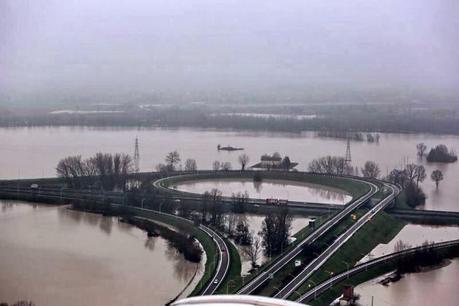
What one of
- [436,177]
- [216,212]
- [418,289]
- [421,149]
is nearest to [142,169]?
[216,212]

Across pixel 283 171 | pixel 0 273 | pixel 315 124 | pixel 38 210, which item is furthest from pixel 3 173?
pixel 315 124

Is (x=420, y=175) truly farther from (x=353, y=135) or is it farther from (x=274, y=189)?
(x=353, y=135)

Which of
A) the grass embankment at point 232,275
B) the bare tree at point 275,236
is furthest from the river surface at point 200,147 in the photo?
the grass embankment at point 232,275

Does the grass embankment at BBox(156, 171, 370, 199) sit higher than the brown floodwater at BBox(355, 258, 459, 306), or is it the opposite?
the grass embankment at BBox(156, 171, 370, 199)

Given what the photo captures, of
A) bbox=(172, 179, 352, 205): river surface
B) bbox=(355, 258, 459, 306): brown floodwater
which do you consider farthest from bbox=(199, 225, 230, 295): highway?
bbox=(172, 179, 352, 205): river surface

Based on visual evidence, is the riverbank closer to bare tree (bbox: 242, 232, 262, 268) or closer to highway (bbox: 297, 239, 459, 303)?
bare tree (bbox: 242, 232, 262, 268)

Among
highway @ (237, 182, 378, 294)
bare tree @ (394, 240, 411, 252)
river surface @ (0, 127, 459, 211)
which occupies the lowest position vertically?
bare tree @ (394, 240, 411, 252)
